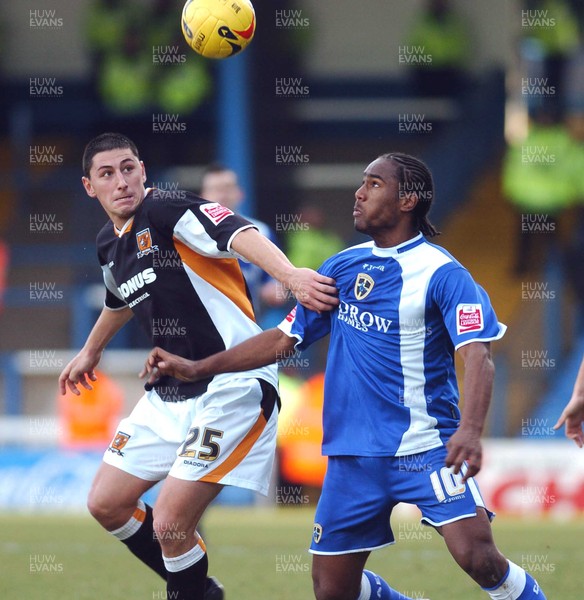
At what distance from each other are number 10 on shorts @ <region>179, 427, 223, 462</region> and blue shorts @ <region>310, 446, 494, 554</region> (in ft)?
1.93

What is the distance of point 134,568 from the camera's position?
26.6 ft

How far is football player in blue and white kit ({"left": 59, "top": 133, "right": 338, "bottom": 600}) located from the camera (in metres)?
5.48

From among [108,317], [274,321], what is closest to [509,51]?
[274,321]

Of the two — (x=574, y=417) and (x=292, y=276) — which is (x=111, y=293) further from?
(x=574, y=417)

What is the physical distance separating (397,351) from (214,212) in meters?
1.06

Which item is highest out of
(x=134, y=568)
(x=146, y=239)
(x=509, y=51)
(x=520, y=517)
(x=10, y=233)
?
(x=509, y=51)

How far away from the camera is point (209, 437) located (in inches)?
218

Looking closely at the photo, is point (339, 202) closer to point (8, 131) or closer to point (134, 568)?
point (8, 131)

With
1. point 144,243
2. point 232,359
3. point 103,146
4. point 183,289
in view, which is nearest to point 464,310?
point 232,359

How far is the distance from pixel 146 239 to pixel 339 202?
463 inches

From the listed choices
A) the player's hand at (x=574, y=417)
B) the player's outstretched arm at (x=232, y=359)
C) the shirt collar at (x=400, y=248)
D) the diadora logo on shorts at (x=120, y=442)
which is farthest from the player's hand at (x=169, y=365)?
the player's hand at (x=574, y=417)

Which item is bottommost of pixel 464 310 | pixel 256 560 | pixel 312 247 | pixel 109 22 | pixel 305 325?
pixel 256 560

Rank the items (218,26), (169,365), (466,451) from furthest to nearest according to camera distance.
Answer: (218,26), (169,365), (466,451)

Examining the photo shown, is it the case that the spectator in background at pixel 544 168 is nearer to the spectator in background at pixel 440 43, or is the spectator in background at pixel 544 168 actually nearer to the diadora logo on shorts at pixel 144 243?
the spectator in background at pixel 440 43
